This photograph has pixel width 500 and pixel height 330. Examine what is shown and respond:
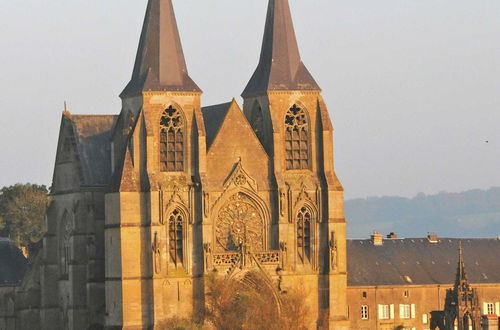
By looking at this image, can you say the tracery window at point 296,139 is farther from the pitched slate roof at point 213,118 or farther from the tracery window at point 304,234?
the pitched slate roof at point 213,118

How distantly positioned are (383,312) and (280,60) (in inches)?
710

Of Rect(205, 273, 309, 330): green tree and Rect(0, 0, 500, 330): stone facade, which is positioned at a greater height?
Rect(0, 0, 500, 330): stone facade

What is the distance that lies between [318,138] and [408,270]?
48.0ft

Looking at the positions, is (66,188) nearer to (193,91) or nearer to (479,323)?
(193,91)

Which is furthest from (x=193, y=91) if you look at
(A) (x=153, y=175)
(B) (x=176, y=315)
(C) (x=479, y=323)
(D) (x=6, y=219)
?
(D) (x=6, y=219)

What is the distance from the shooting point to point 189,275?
95.5 m

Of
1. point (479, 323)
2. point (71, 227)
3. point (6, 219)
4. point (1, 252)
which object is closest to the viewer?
point (479, 323)

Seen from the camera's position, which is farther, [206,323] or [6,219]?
[6,219]

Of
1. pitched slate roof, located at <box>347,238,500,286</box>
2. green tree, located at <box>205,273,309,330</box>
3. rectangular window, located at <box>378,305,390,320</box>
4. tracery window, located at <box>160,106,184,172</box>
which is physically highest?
tracery window, located at <box>160,106,184,172</box>

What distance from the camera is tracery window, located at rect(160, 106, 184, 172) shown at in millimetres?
95938

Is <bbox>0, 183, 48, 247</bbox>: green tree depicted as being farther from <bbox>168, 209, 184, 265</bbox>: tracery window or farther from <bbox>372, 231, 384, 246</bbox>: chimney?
<bbox>168, 209, 184, 265</bbox>: tracery window

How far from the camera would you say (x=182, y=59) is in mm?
97938

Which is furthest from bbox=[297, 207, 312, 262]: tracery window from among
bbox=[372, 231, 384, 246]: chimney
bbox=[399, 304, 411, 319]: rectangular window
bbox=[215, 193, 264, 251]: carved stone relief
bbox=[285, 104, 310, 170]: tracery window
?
bbox=[372, 231, 384, 246]: chimney

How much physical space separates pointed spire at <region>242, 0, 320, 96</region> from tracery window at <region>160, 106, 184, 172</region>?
18.0ft
